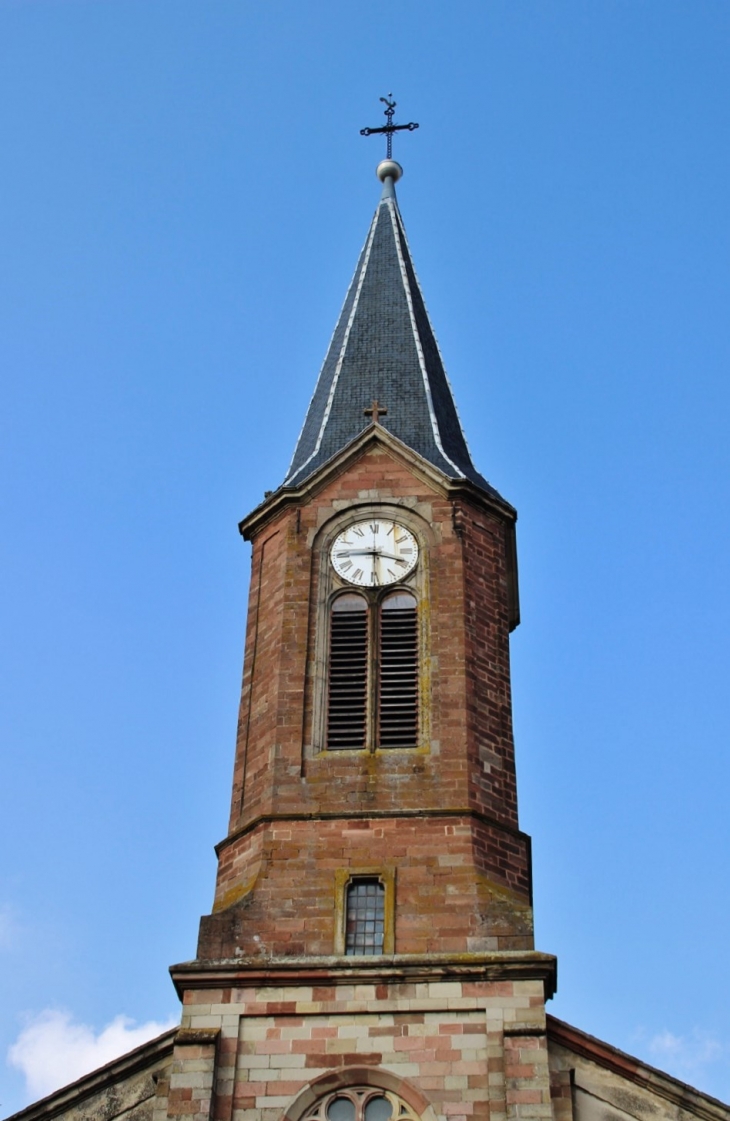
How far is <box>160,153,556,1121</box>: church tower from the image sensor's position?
74.7 feet

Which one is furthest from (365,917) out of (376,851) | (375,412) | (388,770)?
(375,412)

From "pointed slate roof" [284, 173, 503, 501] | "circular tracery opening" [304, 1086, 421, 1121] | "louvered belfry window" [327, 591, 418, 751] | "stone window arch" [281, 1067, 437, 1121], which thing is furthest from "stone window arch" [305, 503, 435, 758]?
"circular tracery opening" [304, 1086, 421, 1121]

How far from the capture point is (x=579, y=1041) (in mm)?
23125

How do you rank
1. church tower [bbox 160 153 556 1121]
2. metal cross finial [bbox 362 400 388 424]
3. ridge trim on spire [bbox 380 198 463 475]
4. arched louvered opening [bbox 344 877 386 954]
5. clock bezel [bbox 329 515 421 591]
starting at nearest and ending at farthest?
1. church tower [bbox 160 153 556 1121]
2. arched louvered opening [bbox 344 877 386 954]
3. clock bezel [bbox 329 515 421 591]
4. ridge trim on spire [bbox 380 198 463 475]
5. metal cross finial [bbox 362 400 388 424]

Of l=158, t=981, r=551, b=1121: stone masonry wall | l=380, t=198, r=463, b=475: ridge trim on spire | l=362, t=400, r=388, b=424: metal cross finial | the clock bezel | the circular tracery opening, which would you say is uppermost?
l=380, t=198, r=463, b=475: ridge trim on spire

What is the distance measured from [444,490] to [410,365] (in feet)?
15.3

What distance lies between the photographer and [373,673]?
27.5 m

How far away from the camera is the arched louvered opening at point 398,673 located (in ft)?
87.8

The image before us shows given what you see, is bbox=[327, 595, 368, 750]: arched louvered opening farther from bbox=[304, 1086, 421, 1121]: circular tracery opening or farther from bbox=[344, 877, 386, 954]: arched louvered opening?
bbox=[304, 1086, 421, 1121]: circular tracery opening

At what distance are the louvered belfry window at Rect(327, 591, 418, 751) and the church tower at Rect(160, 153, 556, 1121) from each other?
1.3 inches

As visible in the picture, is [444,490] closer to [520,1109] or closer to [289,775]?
[289,775]

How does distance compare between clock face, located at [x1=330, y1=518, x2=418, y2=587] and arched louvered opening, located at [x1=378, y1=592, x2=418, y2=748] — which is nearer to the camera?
arched louvered opening, located at [x1=378, y1=592, x2=418, y2=748]

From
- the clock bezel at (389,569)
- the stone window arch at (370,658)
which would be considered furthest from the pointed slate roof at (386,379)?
the stone window arch at (370,658)

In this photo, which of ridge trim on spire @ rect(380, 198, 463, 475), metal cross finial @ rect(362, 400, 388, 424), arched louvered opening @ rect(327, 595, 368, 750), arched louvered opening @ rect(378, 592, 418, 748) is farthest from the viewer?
metal cross finial @ rect(362, 400, 388, 424)
